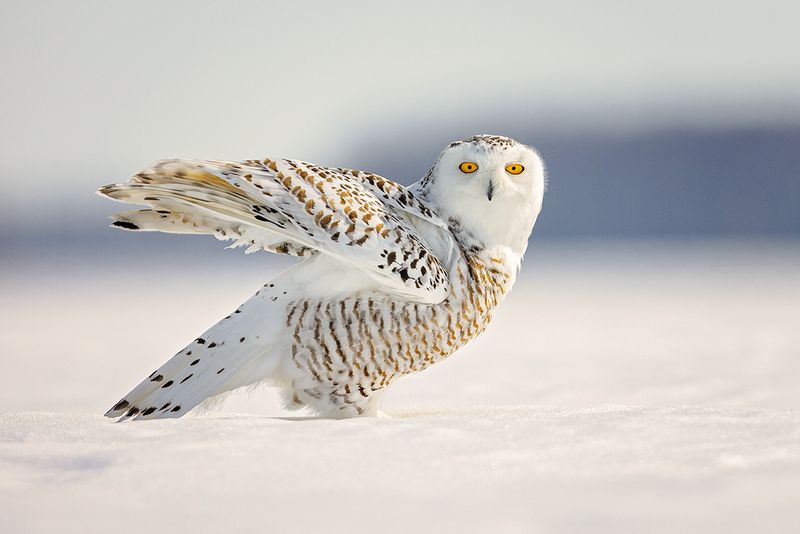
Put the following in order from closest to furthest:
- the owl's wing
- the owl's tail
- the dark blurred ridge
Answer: the owl's wing, the owl's tail, the dark blurred ridge

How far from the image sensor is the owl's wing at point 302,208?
11.1 ft

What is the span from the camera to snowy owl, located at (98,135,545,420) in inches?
134

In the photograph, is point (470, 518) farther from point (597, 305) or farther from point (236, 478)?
point (597, 305)

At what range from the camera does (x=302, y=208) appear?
342cm

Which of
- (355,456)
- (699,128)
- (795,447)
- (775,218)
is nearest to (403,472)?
(355,456)

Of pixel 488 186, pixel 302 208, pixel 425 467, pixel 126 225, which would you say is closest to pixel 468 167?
pixel 488 186

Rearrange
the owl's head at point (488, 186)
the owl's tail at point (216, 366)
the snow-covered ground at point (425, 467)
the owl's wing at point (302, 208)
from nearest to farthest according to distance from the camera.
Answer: the snow-covered ground at point (425, 467), the owl's wing at point (302, 208), the owl's tail at point (216, 366), the owl's head at point (488, 186)

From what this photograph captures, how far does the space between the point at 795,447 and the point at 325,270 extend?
1809 millimetres

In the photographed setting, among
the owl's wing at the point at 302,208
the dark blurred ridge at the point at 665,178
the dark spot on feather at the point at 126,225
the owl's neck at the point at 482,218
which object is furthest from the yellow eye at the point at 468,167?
the dark blurred ridge at the point at 665,178

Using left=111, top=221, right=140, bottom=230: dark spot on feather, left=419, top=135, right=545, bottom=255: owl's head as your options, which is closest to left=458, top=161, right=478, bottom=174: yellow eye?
left=419, top=135, right=545, bottom=255: owl's head

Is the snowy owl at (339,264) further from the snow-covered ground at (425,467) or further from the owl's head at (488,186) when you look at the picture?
the snow-covered ground at (425,467)

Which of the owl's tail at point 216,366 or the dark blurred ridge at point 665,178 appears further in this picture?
the dark blurred ridge at point 665,178

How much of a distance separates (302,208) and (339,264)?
315 millimetres

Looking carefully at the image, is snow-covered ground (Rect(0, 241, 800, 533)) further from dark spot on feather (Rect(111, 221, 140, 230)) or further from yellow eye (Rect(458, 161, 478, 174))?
yellow eye (Rect(458, 161, 478, 174))
